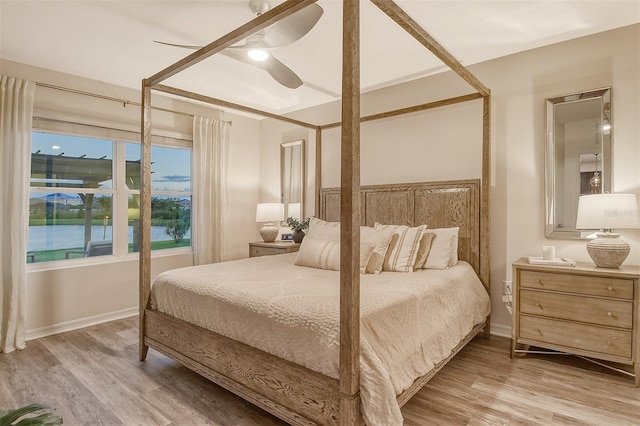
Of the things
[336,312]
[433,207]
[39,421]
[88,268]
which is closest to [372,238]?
[433,207]

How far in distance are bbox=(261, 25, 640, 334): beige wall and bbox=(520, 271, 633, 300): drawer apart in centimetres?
49

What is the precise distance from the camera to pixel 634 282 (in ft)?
7.66

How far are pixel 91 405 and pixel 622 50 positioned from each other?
4.52 meters

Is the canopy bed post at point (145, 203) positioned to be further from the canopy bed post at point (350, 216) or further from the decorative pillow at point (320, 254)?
the canopy bed post at point (350, 216)

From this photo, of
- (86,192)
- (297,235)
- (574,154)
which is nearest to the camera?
(574,154)

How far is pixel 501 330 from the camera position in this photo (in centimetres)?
328

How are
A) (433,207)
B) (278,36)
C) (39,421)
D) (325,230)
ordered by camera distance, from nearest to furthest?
(39,421)
(278,36)
(325,230)
(433,207)

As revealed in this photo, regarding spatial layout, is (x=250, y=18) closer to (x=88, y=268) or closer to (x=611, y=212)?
(x=611, y=212)

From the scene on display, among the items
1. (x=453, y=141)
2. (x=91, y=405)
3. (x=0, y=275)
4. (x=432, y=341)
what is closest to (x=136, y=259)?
(x=0, y=275)

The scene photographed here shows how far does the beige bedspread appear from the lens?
1.67m

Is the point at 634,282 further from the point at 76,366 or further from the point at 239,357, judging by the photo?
the point at 76,366

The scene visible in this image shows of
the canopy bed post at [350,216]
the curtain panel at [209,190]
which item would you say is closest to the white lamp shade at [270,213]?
the curtain panel at [209,190]

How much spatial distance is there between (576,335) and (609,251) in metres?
0.64

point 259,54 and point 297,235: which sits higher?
point 259,54
